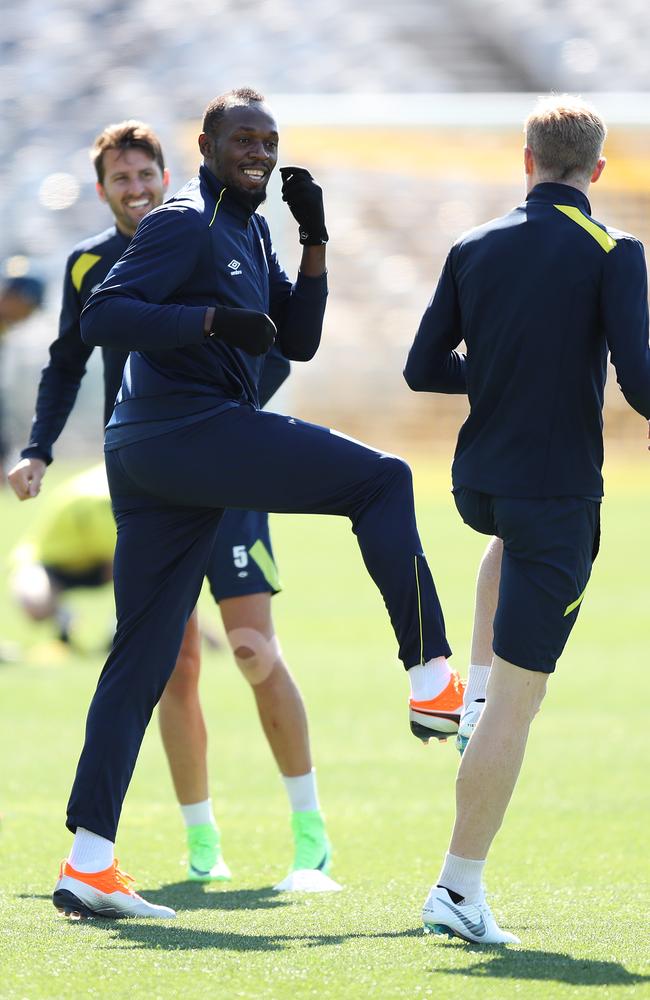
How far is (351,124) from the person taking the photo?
47.2ft

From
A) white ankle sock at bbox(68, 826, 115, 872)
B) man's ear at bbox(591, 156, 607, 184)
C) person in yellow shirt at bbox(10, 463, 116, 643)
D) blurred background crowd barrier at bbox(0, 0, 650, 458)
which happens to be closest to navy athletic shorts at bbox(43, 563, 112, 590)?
person in yellow shirt at bbox(10, 463, 116, 643)

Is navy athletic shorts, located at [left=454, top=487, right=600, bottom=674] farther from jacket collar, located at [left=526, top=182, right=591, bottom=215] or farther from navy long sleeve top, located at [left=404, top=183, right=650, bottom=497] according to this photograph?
jacket collar, located at [left=526, top=182, right=591, bottom=215]

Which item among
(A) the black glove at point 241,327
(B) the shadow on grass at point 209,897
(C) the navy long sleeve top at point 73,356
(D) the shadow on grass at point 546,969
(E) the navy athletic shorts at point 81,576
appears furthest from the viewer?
(E) the navy athletic shorts at point 81,576

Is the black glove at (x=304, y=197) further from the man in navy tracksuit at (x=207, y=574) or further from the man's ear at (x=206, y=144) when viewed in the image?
the man in navy tracksuit at (x=207, y=574)

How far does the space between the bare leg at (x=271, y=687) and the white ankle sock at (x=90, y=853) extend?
1000 mm

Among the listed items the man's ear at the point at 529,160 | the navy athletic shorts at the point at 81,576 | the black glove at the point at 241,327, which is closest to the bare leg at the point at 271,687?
→ the black glove at the point at 241,327

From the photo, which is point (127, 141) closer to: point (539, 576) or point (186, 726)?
point (186, 726)

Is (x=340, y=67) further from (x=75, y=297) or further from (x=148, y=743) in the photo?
(x=75, y=297)

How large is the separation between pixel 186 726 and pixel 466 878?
1483 millimetres

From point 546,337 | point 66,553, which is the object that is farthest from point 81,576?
point 546,337

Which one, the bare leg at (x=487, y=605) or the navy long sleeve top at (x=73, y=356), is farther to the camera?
the navy long sleeve top at (x=73, y=356)

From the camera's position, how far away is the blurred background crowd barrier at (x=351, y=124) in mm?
18625

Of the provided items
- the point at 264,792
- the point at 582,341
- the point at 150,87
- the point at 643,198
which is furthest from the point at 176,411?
the point at 150,87

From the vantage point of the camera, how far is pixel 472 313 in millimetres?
3490
